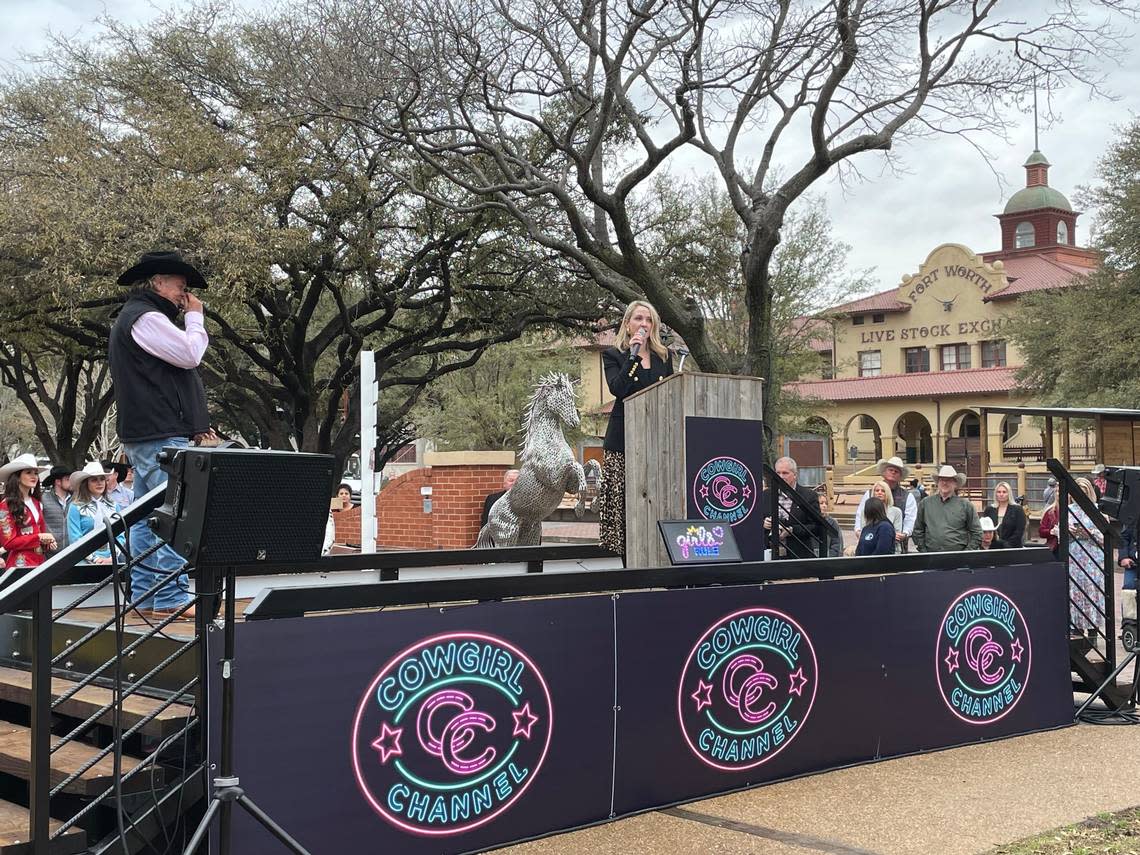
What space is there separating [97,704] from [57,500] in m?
7.16

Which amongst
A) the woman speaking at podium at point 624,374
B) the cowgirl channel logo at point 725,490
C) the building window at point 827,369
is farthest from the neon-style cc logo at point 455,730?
the building window at point 827,369

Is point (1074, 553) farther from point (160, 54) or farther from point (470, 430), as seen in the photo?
point (470, 430)

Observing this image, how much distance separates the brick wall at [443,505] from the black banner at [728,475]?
29.6 feet

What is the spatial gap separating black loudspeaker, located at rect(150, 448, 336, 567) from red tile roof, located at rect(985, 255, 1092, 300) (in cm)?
5318

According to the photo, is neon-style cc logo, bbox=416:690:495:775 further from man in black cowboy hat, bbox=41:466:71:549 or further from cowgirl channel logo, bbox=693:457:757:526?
man in black cowboy hat, bbox=41:466:71:549

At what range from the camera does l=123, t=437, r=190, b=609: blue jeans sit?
215 inches

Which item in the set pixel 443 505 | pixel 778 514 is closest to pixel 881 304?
pixel 443 505

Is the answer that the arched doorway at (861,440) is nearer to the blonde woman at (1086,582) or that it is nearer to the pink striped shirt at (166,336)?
the blonde woman at (1086,582)

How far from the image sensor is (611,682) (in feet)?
18.2

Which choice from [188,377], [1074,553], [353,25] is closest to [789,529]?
[1074,553]

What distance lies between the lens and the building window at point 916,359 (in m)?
60.1

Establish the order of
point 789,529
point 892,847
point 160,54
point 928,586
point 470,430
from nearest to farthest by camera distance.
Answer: point 892,847
point 928,586
point 789,529
point 160,54
point 470,430

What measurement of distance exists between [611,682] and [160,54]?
20103mm

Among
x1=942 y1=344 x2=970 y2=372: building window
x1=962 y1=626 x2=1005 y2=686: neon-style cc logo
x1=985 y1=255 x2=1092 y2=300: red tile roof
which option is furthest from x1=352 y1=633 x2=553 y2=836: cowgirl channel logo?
x1=942 y1=344 x2=970 y2=372: building window
